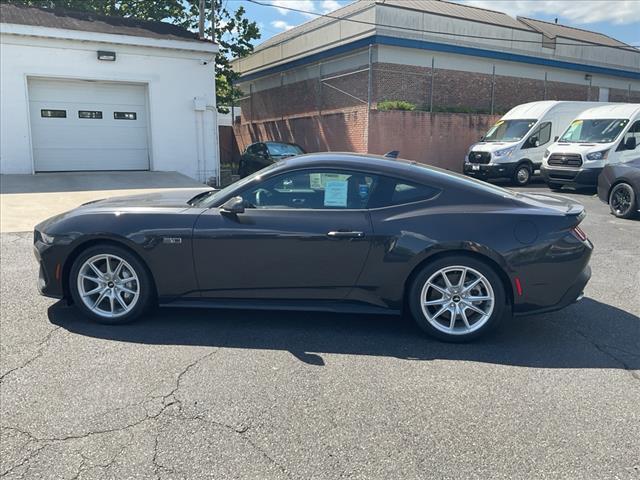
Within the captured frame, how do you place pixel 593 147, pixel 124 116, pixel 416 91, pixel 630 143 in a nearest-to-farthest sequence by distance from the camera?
pixel 593 147 → pixel 630 143 → pixel 124 116 → pixel 416 91

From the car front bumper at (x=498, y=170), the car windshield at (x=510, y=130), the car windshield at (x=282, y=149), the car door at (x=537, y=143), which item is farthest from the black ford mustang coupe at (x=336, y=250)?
the car windshield at (x=510, y=130)

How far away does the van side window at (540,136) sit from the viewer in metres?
17.1

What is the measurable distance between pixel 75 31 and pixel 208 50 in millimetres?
3624

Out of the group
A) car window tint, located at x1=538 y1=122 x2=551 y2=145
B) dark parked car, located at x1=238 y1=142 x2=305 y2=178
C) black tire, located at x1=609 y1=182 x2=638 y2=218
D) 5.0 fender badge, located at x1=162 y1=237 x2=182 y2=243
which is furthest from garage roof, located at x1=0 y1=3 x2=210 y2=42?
5.0 fender badge, located at x1=162 y1=237 x2=182 y2=243

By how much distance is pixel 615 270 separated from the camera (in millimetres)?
6305

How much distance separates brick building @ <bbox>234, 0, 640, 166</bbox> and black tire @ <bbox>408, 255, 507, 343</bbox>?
14775 mm

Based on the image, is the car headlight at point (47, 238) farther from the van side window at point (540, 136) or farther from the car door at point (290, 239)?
the van side window at point (540, 136)

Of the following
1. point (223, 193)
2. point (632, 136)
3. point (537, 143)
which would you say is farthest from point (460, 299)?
point (537, 143)

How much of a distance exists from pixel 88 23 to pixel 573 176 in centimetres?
1463

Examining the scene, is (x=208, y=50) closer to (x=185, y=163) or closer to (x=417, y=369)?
(x=185, y=163)

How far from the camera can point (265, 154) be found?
1762cm

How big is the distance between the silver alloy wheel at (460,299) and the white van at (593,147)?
11.4 metres

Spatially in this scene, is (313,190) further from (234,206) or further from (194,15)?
(194,15)

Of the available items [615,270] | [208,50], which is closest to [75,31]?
[208,50]
